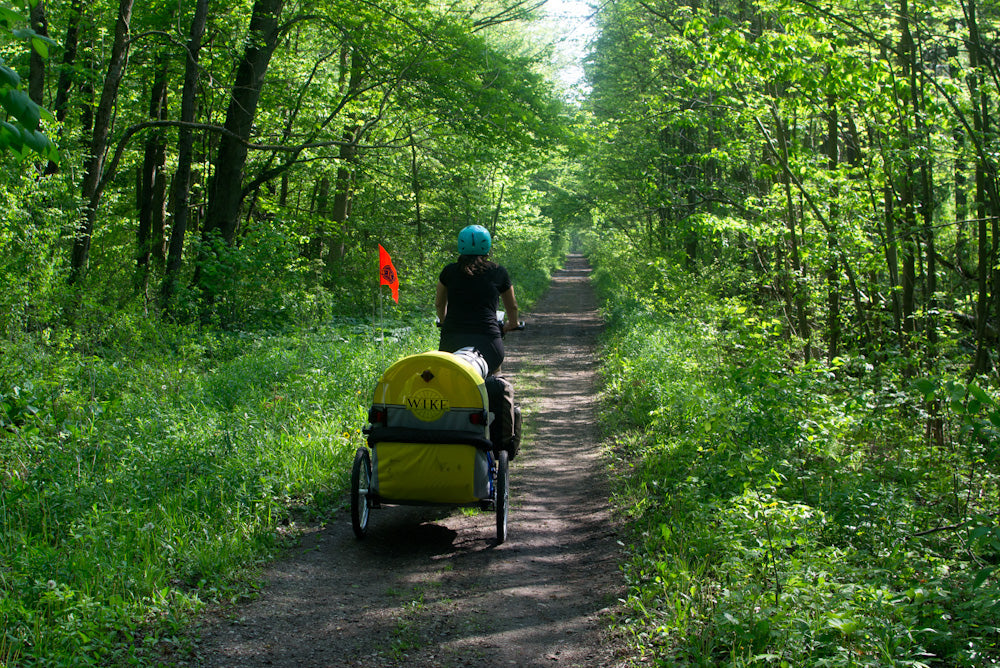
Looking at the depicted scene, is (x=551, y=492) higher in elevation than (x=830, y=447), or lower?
lower

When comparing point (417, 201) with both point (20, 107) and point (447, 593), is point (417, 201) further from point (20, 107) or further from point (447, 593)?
point (20, 107)

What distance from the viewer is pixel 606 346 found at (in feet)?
59.7

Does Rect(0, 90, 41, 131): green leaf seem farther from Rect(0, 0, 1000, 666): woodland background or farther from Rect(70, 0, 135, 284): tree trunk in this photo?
Rect(70, 0, 135, 284): tree trunk

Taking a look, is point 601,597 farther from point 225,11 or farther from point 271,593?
point 225,11

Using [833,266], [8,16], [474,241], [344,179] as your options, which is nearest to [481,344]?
[474,241]

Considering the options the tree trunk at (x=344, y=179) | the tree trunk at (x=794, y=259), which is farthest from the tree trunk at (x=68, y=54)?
the tree trunk at (x=794, y=259)

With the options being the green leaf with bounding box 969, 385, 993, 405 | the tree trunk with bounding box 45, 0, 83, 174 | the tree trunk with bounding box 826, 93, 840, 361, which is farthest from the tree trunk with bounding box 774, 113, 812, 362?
the tree trunk with bounding box 45, 0, 83, 174

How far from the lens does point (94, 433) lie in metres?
6.61

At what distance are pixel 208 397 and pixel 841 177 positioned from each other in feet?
31.3

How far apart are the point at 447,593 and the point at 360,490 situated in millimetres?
1310

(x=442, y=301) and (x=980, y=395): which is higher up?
(x=442, y=301)

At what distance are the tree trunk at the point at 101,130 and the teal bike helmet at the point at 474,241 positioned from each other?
7036 mm

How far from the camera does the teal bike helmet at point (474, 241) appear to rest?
6.64 m

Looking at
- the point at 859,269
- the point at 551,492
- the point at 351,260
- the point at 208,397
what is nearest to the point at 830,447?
the point at 551,492
